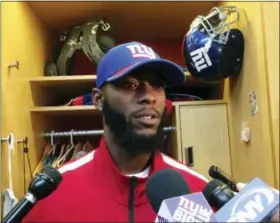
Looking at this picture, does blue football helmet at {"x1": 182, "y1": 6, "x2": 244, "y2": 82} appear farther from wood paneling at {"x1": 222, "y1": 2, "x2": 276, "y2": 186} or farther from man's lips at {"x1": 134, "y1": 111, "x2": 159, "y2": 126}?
man's lips at {"x1": 134, "y1": 111, "x2": 159, "y2": 126}

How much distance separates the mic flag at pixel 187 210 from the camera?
2.00 ft

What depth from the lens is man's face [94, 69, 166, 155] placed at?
3.26 feet

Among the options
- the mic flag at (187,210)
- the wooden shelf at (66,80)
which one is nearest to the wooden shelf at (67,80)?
the wooden shelf at (66,80)

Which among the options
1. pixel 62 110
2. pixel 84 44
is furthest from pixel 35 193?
pixel 84 44

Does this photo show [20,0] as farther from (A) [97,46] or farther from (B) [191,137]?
(B) [191,137]

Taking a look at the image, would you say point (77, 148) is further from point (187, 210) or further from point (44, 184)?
point (187, 210)

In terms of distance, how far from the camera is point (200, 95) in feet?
6.87

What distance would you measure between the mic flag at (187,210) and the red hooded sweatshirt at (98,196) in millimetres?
341

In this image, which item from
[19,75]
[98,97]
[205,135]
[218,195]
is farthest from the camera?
[205,135]

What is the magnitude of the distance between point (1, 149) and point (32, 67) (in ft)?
1.77

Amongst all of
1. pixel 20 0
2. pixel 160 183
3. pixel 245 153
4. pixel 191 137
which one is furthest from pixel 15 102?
pixel 160 183

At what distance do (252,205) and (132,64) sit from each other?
498mm

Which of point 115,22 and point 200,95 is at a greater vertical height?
point 115,22

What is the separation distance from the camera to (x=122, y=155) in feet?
3.53
